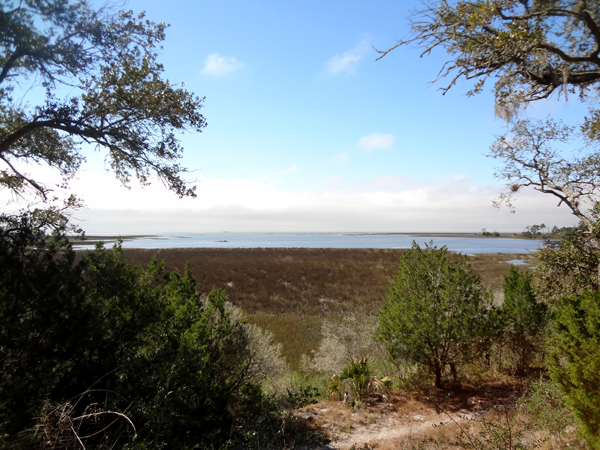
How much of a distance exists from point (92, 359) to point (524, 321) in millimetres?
9302

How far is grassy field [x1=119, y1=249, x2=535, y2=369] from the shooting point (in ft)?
57.7

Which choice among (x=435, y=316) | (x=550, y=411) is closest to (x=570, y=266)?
(x=435, y=316)

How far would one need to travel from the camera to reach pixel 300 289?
98.3 feet

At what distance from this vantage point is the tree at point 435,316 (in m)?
7.22

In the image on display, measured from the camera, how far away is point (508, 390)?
25.8ft

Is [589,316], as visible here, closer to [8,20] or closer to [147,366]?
[147,366]

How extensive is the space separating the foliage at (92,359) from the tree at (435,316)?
3994 mm

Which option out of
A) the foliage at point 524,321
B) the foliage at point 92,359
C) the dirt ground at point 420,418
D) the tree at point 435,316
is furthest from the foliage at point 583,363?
the foliage at point 524,321

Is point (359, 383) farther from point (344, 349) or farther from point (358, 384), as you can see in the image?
point (344, 349)

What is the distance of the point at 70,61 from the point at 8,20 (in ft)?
2.68

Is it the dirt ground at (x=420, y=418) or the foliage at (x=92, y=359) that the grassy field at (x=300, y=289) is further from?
the foliage at (x=92, y=359)

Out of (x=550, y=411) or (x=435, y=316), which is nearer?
(x=550, y=411)

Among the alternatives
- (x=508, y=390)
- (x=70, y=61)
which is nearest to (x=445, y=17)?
(x=70, y=61)

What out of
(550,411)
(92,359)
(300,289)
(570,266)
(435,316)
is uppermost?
(570,266)
